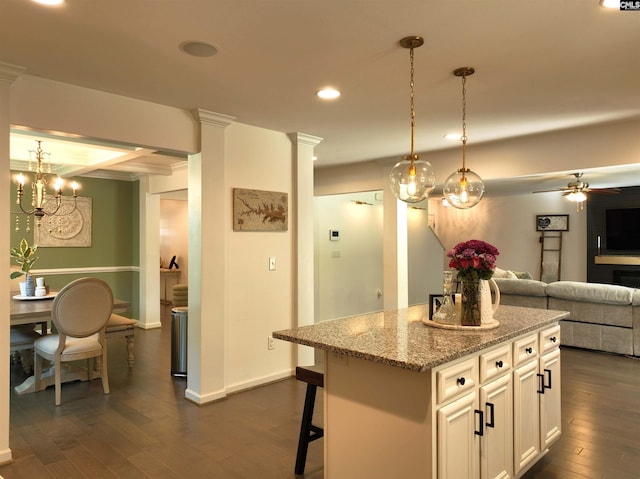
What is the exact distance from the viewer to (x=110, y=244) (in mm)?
7109

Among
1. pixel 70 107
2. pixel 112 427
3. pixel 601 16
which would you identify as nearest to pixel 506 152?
pixel 601 16

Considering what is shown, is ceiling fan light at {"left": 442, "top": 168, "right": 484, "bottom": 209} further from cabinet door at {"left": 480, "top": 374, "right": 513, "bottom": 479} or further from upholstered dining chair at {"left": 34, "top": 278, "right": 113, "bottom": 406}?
upholstered dining chair at {"left": 34, "top": 278, "right": 113, "bottom": 406}

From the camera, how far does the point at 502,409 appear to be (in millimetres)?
2215

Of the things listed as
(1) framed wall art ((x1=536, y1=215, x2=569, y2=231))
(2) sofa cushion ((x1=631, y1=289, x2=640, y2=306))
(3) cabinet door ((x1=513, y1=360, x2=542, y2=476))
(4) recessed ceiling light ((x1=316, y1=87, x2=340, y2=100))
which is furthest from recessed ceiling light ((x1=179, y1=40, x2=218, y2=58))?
(1) framed wall art ((x1=536, y1=215, x2=569, y2=231))

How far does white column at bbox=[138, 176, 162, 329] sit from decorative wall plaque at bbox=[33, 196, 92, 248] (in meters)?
0.81

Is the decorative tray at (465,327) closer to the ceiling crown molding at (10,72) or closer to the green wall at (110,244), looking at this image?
the ceiling crown molding at (10,72)

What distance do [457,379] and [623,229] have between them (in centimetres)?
789

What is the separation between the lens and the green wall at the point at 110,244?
6.62 meters

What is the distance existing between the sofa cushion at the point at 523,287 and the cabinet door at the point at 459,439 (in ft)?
13.4

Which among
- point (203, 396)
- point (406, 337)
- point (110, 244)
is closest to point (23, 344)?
point (203, 396)

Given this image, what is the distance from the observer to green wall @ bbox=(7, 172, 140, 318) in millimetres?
6625

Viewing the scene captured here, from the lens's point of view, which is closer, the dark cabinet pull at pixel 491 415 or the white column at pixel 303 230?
the dark cabinet pull at pixel 491 415

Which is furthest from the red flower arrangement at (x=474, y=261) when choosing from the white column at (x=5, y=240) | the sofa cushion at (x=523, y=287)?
the sofa cushion at (x=523, y=287)

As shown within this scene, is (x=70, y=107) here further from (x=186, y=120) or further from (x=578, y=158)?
(x=578, y=158)
